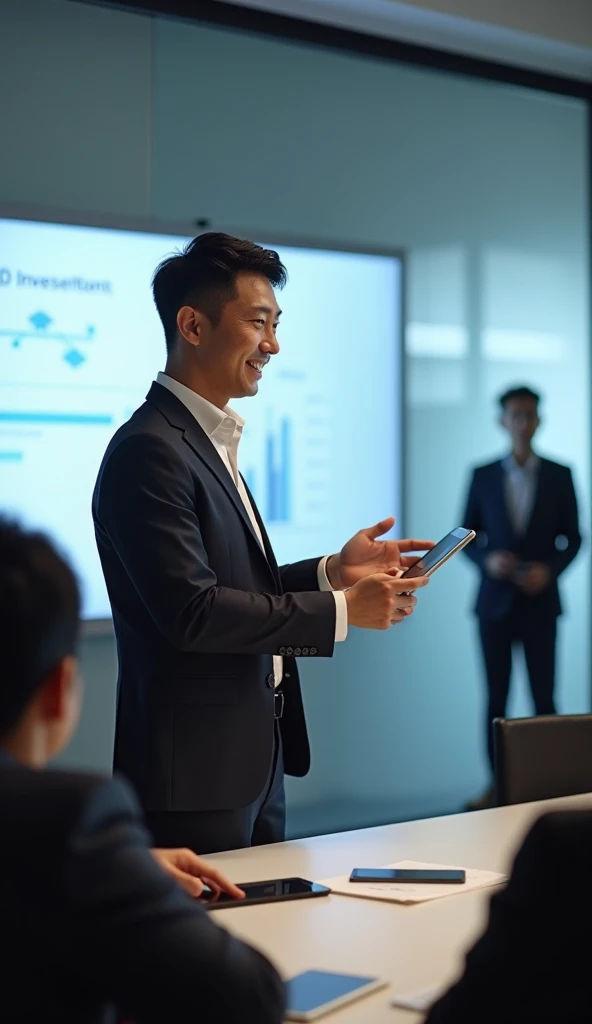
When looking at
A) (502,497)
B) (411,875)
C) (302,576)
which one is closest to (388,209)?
(502,497)

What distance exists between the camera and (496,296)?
6109 mm

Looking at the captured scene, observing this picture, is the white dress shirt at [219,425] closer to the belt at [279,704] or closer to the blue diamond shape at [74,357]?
the belt at [279,704]

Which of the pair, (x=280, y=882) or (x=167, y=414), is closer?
(x=280, y=882)

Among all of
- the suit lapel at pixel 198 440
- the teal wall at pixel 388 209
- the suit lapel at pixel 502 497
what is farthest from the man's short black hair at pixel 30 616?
the suit lapel at pixel 502 497

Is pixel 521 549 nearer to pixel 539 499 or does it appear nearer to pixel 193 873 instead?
pixel 539 499

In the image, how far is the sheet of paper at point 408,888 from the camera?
6.74 feet

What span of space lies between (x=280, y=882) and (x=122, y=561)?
2.39 ft

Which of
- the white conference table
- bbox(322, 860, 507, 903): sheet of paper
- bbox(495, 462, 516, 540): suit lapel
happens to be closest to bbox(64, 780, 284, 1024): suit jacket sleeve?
the white conference table

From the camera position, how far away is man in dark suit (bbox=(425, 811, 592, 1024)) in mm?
1163

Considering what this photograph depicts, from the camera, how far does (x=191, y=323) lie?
2820mm

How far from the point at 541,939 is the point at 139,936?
1.16 feet

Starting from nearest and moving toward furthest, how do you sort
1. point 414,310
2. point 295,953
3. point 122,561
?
point 295,953, point 122,561, point 414,310

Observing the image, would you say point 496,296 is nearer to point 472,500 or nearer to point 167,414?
point 472,500

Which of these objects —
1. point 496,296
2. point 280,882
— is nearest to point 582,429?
point 496,296
